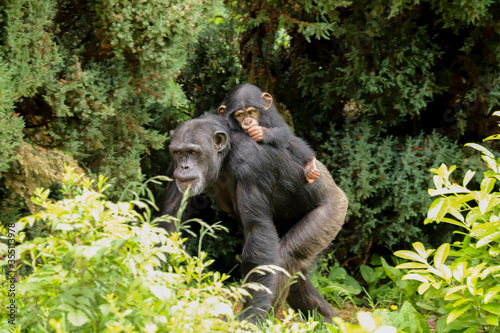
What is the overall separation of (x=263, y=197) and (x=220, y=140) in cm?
56

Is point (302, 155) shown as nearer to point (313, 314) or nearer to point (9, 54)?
point (313, 314)

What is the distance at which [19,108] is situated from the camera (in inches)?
163

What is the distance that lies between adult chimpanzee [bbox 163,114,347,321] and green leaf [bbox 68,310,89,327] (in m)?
1.99

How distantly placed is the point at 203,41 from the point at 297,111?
4.46 ft

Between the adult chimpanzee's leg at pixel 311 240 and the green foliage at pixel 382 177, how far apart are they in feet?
3.31

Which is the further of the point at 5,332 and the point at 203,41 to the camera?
the point at 203,41

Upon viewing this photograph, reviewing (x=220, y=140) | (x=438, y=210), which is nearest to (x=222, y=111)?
(x=220, y=140)

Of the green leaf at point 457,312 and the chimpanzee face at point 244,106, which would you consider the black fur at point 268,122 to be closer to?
the chimpanzee face at point 244,106

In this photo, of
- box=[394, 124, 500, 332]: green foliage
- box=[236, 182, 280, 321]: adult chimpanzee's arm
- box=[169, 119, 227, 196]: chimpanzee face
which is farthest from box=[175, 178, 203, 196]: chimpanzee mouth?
box=[394, 124, 500, 332]: green foliage

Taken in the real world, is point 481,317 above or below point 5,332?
below

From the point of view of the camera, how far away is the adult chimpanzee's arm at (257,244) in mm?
3973

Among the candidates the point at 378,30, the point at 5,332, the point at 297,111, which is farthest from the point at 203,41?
the point at 5,332

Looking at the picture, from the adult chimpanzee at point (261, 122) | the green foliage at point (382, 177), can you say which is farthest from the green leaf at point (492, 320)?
the green foliage at point (382, 177)

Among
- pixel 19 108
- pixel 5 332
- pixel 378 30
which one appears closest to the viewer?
pixel 5 332
